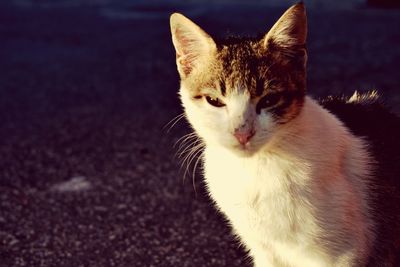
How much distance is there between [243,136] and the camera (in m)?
2.45

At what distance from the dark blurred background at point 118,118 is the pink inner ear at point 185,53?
132cm

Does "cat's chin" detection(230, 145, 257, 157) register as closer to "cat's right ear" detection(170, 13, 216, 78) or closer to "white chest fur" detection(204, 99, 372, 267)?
"white chest fur" detection(204, 99, 372, 267)

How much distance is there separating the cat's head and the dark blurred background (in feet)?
4.18

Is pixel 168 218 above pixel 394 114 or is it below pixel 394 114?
below

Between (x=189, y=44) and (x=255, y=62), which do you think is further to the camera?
(x=189, y=44)

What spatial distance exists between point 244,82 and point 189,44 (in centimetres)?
39

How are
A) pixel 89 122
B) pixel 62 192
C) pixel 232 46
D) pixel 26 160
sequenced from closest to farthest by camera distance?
pixel 232 46
pixel 62 192
pixel 26 160
pixel 89 122

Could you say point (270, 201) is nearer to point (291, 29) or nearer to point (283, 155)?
point (283, 155)

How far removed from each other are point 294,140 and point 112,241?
1.73 meters

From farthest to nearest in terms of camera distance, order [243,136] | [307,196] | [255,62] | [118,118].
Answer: [118,118] < [255,62] < [307,196] < [243,136]

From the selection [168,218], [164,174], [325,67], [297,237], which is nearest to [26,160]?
[164,174]

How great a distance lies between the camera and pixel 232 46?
2.78 m

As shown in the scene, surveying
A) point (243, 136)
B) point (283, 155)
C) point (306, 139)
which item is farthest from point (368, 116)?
point (243, 136)

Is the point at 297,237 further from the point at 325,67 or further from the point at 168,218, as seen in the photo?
the point at 325,67
